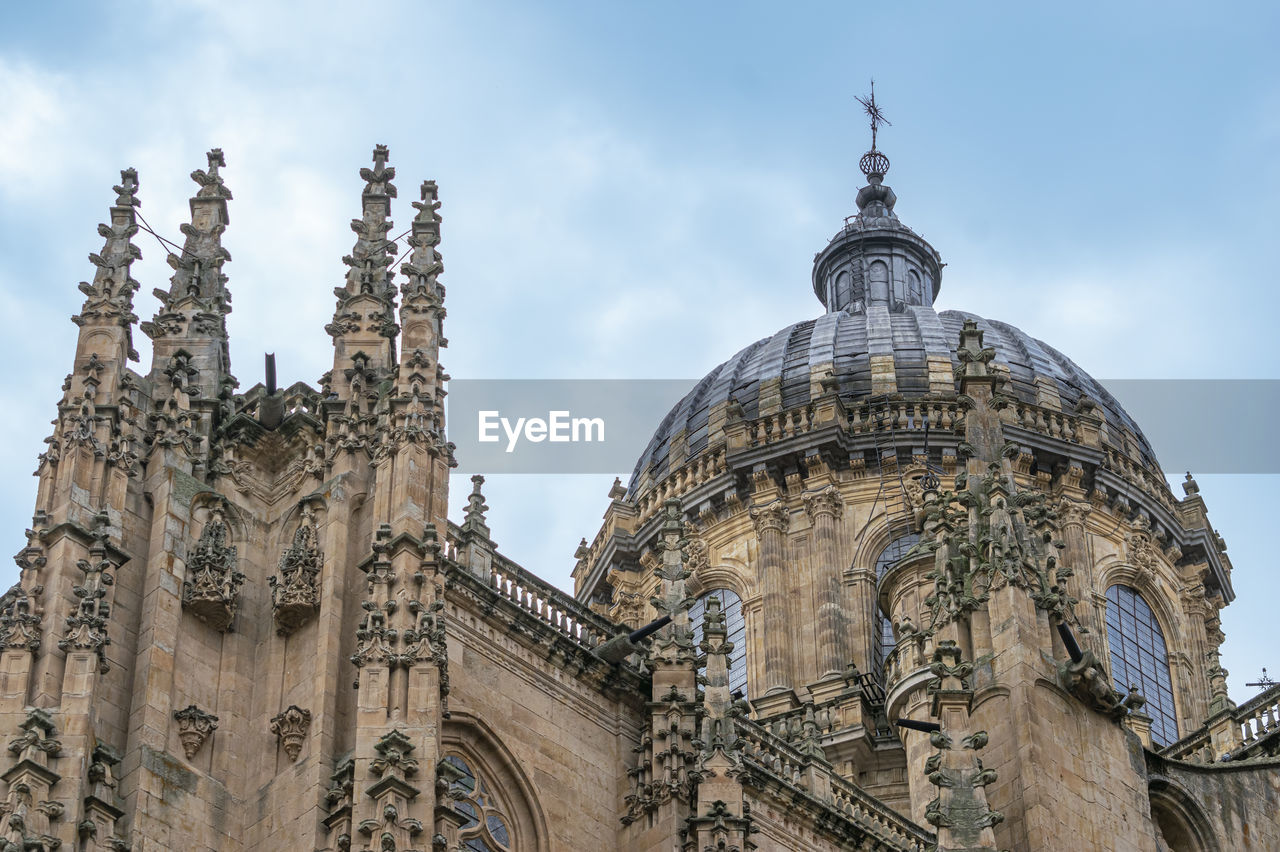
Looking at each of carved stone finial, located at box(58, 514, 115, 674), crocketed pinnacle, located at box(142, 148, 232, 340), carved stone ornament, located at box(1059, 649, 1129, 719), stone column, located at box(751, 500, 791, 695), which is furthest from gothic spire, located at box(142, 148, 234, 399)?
stone column, located at box(751, 500, 791, 695)

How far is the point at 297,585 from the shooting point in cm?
3347

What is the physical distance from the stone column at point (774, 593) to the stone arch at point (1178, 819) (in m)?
20.7

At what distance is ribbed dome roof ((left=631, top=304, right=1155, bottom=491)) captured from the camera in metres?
68.3

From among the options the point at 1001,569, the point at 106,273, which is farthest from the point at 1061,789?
the point at 106,273

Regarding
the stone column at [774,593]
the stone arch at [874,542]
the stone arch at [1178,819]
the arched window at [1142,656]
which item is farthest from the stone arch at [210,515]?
the arched window at [1142,656]

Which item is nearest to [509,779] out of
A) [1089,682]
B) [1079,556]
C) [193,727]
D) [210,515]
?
[210,515]

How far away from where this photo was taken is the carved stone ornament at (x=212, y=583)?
3347cm

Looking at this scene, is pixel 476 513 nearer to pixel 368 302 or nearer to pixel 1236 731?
pixel 368 302

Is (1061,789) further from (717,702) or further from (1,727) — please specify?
(1,727)

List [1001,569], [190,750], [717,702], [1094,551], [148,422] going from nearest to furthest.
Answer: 1. [190,750]
2. [148,422]
3. [1001,569]
4. [717,702]
5. [1094,551]

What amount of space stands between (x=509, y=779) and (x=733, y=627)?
82.6 ft

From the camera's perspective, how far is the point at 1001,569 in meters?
Answer: 37.5

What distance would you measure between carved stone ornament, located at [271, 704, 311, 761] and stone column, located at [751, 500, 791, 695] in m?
29.3

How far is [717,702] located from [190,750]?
11261 mm
